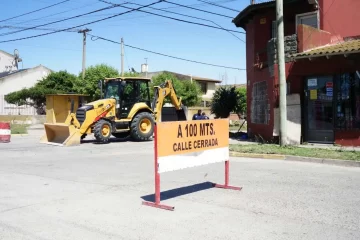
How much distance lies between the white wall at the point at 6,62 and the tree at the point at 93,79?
32.8 m

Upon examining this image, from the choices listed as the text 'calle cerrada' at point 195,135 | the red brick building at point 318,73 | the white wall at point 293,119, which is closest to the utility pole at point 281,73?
the red brick building at point 318,73

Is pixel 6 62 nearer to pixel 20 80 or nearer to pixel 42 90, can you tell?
pixel 20 80

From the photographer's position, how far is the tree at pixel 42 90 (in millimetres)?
42656

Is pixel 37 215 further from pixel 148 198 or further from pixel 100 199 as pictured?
pixel 148 198

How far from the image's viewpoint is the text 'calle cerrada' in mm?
6688

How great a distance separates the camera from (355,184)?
7.91 m

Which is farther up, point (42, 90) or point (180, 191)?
point (42, 90)

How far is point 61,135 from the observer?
17797 mm

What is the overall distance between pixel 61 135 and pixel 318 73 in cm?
1125

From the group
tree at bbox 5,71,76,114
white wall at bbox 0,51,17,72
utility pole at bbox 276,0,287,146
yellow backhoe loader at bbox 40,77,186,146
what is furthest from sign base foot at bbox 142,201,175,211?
white wall at bbox 0,51,17,72

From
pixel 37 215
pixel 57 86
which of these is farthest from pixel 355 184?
pixel 57 86

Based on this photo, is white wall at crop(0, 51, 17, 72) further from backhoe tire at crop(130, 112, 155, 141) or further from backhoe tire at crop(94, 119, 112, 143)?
backhoe tire at crop(94, 119, 112, 143)

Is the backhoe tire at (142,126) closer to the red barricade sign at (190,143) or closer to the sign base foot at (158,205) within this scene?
the red barricade sign at (190,143)

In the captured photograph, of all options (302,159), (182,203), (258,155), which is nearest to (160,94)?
(258,155)
